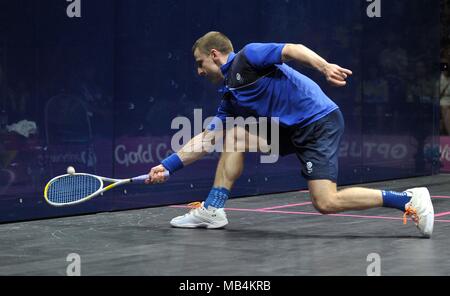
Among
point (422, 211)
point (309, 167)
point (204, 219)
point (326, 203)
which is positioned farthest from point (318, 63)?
point (204, 219)

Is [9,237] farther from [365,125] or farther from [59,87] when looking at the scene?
[365,125]

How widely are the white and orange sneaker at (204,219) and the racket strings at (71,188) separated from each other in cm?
61

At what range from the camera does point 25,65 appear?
19.5 ft

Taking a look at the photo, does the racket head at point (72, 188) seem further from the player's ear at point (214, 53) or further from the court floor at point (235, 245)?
the player's ear at point (214, 53)

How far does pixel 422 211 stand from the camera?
5078 mm

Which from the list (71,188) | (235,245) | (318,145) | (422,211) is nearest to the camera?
(235,245)

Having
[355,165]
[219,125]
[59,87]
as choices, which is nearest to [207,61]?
[219,125]

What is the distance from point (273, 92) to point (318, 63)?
63 cm

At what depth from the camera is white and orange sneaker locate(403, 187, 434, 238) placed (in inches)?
200

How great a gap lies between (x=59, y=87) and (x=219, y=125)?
1.29 meters

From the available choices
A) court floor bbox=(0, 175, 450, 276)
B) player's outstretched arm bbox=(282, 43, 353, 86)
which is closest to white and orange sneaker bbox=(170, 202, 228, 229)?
court floor bbox=(0, 175, 450, 276)

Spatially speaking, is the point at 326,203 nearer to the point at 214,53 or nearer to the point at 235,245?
the point at 235,245

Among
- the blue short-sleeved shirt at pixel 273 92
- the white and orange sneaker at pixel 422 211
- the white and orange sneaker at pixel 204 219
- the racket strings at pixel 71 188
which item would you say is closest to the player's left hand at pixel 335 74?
the blue short-sleeved shirt at pixel 273 92
